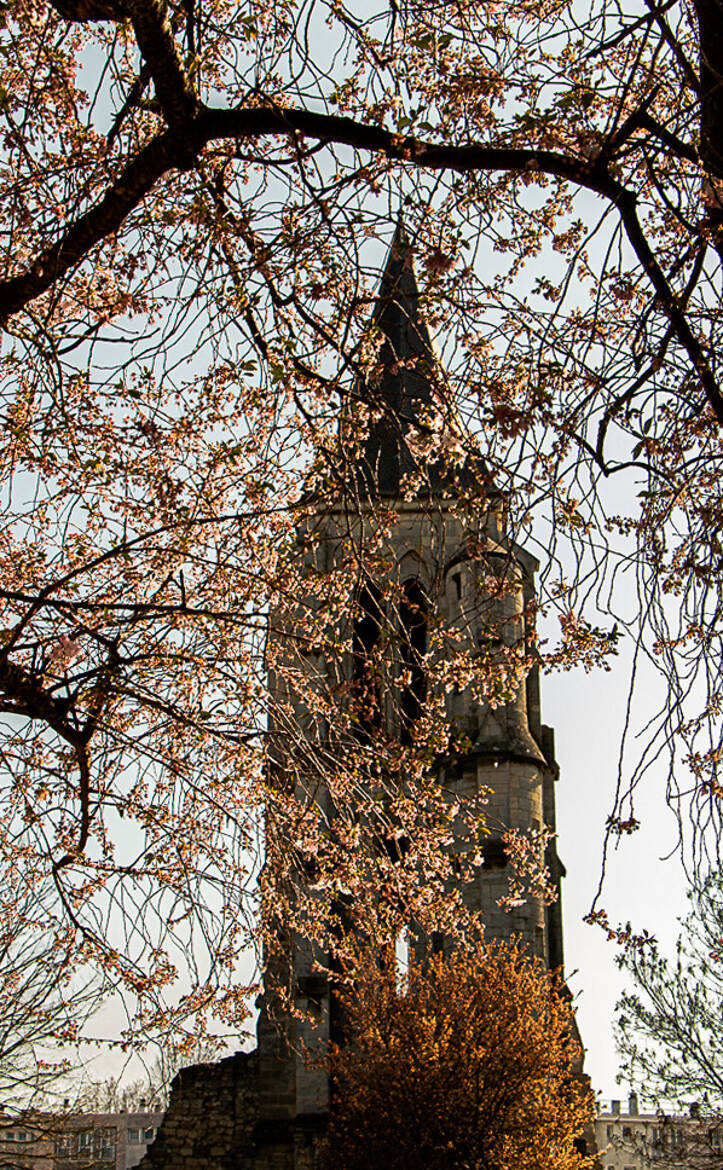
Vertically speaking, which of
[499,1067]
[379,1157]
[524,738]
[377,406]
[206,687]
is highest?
[524,738]

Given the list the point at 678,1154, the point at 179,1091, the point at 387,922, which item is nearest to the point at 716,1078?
the point at 678,1154

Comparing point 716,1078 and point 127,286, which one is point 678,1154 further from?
point 127,286

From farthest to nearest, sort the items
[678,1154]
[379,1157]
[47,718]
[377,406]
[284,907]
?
1. [678,1154]
2. [379,1157]
3. [284,907]
4. [47,718]
5. [377,406]

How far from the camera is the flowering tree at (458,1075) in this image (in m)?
17.6

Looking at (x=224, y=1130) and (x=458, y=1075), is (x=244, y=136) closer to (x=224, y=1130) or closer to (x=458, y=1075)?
(x=458, y=1075)

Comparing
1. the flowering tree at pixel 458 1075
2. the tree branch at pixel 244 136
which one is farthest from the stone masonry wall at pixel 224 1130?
the tree branch at pixel 244 136

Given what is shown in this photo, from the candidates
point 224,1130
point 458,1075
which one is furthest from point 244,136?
point 224,1130

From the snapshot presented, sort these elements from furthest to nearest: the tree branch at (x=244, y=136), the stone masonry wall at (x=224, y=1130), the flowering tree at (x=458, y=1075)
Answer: the stone masonry wall at (x=224, y=1130) → the flowering tree at (x=458, y=1075) → the tree branch at (x=244, y=136)

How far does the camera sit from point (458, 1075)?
1803 centimetres

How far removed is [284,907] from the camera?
295 inches

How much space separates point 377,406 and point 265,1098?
58.8ft

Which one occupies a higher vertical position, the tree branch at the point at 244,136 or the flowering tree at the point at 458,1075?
the tree branch at the point at 244,136

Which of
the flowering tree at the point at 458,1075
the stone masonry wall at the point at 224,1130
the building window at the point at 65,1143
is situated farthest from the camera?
the stone masonry wall at the point at 224,1130

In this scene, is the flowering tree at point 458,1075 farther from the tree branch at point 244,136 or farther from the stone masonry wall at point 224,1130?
the tree branch at point 244,136
